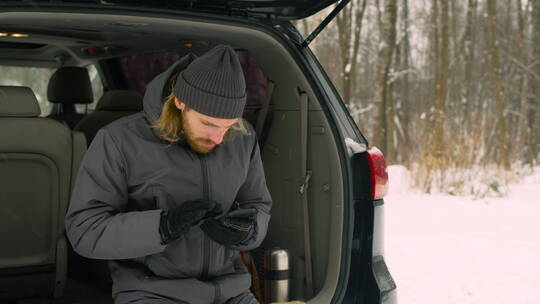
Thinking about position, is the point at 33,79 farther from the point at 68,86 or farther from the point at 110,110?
the point at 110,110

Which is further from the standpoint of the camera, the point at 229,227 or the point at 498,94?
the point at 498,94

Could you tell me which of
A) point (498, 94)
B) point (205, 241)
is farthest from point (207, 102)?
point (498, 94)

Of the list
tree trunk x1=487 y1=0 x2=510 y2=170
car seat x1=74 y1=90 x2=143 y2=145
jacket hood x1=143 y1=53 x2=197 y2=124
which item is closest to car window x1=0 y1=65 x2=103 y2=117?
car seat x1=74 y1=90 x2=143 y2=145

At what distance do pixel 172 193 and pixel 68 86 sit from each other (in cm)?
255

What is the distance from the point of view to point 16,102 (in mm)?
2645

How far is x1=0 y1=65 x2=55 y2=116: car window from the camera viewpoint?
482 centimetres

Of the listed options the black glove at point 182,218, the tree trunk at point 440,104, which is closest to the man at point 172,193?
the black glove at point 182,218

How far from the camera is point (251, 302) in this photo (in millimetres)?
2180

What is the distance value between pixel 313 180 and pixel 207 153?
87cm

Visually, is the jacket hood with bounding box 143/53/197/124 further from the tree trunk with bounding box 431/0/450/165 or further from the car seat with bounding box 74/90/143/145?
the tree trunk with bounding box 431/0/450/165

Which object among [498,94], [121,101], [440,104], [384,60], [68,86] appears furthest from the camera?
[498,94]

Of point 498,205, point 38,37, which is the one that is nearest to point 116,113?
point 38,37

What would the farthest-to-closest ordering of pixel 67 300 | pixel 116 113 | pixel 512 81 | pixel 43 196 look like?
pixel 512 81 < pixel 116 113 < pixel 67 300 < pixel 43 196

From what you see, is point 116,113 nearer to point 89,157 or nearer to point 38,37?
point 38,37
